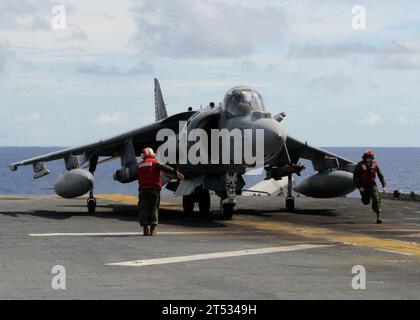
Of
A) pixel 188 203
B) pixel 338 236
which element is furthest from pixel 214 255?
pixel 188 203

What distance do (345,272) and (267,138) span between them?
403 inches

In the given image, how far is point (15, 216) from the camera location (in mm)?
27000

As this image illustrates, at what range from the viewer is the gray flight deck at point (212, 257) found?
11.0 metres

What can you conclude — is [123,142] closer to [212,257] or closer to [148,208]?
[148,208]


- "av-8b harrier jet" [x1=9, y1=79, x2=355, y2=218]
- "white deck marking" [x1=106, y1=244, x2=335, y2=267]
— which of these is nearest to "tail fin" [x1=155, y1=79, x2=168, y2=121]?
"av-8b harrier jet" [x1=9, y1=79, x2=355, y2=218]

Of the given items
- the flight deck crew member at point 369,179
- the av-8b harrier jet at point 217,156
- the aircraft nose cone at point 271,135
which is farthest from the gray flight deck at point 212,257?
the aircraft nose cone at point 271,135

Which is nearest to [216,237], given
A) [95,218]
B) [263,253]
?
[263,253]

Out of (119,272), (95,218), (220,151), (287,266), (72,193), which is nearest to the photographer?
(119,272)

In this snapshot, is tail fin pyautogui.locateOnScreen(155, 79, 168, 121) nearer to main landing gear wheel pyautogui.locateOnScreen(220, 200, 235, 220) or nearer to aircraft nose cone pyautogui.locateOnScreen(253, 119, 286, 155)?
main landing gear wheel pyautogui.locateOnScreen(220, 200, 235, 220)

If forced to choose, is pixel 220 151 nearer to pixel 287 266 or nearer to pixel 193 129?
pixel 193 129

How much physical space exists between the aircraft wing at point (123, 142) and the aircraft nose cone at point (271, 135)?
5.92 m

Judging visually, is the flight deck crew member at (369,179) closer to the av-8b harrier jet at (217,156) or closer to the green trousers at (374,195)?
the green trousers at (374,195)

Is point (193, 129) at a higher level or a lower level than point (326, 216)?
higher
